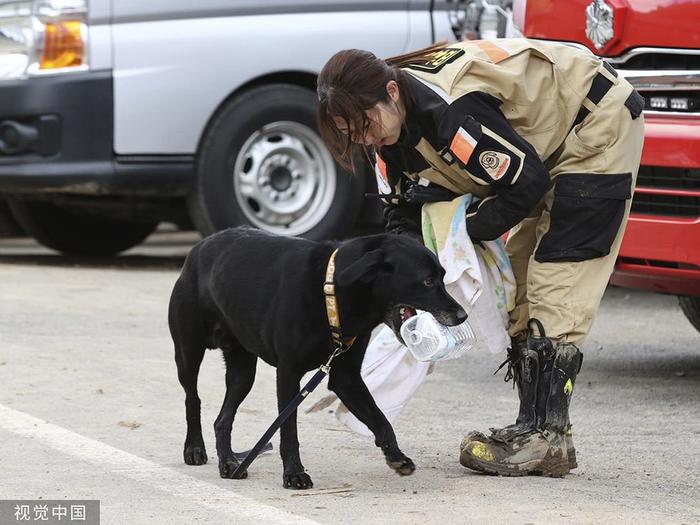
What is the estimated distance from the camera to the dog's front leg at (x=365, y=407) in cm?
459

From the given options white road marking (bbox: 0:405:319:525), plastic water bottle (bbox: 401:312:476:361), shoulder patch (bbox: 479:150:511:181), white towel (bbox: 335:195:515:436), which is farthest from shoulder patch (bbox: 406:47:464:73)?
white road marking (bbox: 0:405:319:525)

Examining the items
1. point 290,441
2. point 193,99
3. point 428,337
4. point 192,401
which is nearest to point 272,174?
point 193,99

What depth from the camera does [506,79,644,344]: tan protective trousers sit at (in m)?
4.66

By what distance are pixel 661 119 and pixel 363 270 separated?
1.95 m

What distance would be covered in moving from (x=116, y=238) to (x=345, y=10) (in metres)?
2.44

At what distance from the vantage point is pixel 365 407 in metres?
4.65

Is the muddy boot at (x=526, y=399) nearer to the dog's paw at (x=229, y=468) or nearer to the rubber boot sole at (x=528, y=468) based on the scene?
the rubber boot sole at (x=528, y=468)

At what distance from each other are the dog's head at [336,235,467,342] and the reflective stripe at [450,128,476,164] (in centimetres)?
30

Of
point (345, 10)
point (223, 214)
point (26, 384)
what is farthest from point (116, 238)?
point (26, 384)

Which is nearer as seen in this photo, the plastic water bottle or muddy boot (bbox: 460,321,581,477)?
the plastic water bottle

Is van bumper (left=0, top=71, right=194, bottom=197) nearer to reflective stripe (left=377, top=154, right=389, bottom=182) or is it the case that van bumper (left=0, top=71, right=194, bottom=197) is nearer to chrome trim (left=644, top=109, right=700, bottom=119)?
chrome trim (left=644, top=109, right=700, bottom=119)

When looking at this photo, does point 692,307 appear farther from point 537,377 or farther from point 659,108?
point 537,377

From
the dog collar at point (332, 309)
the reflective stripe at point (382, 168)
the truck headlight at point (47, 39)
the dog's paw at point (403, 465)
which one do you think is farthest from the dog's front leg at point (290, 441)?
the truck headlight at point (47, 39)

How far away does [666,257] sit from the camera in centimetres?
580
